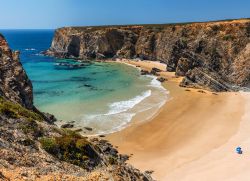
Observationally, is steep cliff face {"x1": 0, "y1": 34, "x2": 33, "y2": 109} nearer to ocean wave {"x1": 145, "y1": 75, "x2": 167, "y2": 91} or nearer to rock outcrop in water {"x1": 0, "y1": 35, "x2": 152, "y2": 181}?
rock outcrop in water {"x1": 0, "y1": 35, "x2": 152, "y2": 181}

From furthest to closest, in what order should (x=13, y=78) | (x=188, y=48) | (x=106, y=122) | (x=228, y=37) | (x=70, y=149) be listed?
(x=188, y=48)
(x=228, y=37)
(x=106, y=122)
(x=13, y=78)
(x=70, y=149)

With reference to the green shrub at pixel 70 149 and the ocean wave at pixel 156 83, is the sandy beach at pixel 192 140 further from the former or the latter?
the ocean wave at pixel 156 83

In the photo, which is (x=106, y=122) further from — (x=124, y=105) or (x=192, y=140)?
(x=192, y=140)

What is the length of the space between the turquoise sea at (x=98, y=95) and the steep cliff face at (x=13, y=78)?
11.3 m

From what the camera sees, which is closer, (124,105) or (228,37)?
(124,105)

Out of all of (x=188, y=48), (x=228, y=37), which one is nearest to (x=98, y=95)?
(x=188, y=48)

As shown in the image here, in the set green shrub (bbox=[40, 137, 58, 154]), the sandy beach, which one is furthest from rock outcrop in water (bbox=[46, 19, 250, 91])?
green shrub (bbox=[40, 137, 58, 154])

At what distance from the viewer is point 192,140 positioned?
113ft

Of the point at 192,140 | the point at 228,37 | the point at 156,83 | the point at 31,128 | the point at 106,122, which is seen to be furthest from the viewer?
the point at 228,37

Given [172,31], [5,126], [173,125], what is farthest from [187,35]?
[5,126]

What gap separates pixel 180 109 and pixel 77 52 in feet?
261

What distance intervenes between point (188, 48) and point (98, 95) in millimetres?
30573

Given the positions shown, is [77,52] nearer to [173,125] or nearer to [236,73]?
[236,73]

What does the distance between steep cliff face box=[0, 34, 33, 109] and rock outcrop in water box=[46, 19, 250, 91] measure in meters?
39.7
